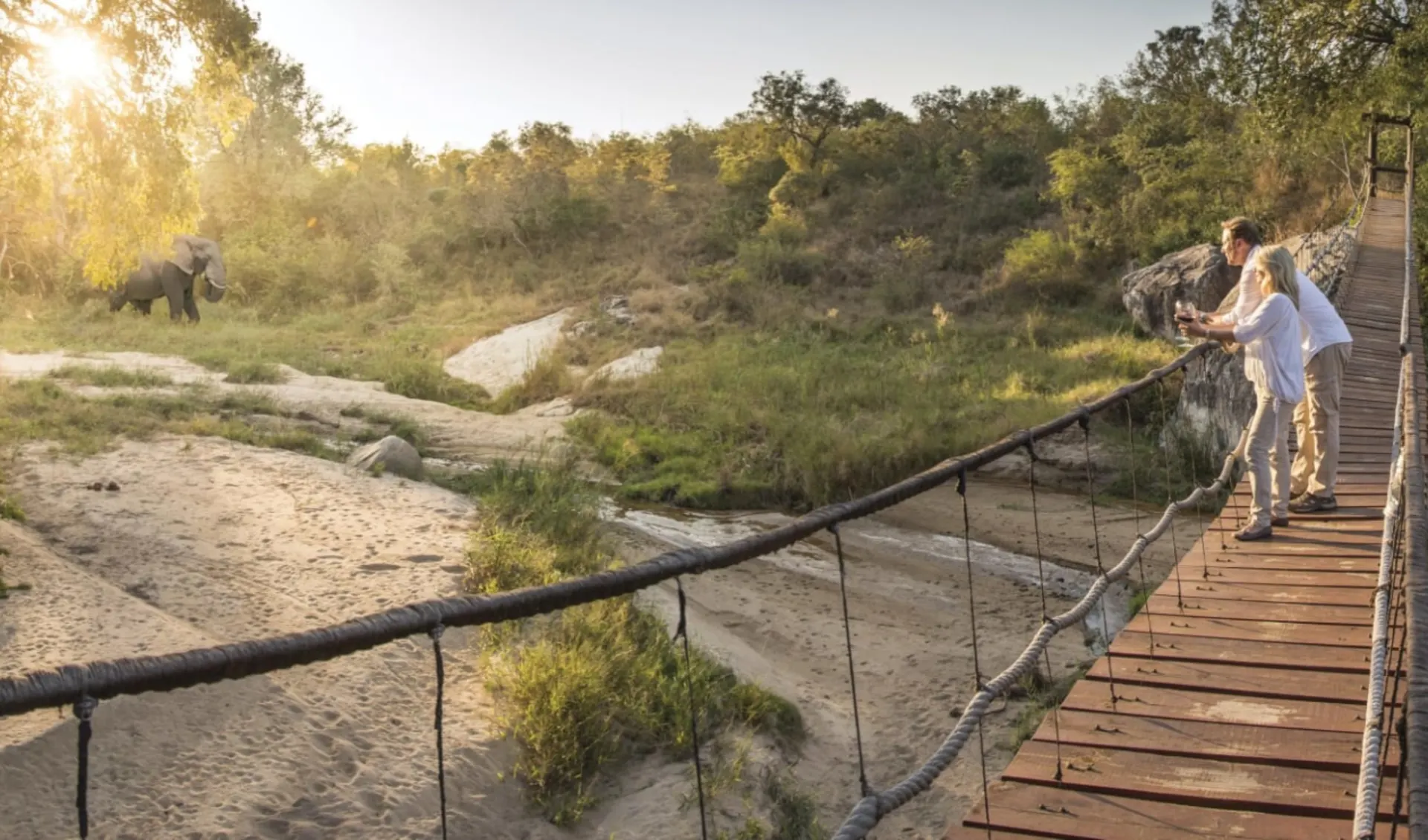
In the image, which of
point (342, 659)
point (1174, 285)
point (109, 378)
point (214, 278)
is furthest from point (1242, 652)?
point (214, 278)

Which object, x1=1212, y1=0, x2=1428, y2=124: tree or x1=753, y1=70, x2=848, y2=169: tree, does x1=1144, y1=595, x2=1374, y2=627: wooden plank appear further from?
x1=753, y1=70, x2=848, y2=169: tree

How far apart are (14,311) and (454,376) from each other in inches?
333

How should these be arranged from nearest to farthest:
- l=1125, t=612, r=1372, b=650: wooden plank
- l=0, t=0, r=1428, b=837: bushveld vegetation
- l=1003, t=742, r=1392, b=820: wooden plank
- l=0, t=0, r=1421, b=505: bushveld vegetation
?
l=1003, t=742, r=1392, b=820: wooden plank < l=1125, t=612, r=1372, b=650: wooden plank < l=0, t=0, r=1428, b=837: bushveld vegetation < l=0, t=0, r=1421, b=505: bushveld vegetation

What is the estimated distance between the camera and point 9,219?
10.2 meters

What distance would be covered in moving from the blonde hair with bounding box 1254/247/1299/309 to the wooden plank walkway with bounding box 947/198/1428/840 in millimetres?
1213

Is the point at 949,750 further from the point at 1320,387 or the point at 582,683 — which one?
the point at 1320,387

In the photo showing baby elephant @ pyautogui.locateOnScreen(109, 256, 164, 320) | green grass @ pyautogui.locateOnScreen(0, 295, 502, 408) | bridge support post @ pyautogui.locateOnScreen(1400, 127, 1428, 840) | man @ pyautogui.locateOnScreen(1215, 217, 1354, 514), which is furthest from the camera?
baby elephant @ pyautogui.locateOnScreen(109, 256, 164, 320)

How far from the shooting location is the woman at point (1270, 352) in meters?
4.93

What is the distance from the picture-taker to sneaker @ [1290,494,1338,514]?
5.66 metres

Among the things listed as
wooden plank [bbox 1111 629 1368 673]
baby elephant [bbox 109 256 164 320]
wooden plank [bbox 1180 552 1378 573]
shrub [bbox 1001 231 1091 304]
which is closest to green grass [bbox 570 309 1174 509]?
shrub [bbox 1001 231 1091 304]

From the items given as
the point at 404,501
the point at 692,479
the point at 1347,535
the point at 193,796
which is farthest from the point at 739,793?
the point at 692,479

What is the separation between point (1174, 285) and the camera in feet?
53.0

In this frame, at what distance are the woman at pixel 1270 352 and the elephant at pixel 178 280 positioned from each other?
19.3m

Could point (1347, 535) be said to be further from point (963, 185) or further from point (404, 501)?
point (963, 185)
